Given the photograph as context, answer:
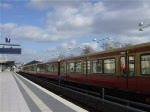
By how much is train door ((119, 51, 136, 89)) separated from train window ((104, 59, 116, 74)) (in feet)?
4.23

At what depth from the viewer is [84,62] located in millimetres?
30250

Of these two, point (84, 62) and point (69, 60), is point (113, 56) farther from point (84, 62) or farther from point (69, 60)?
point (69, 60)

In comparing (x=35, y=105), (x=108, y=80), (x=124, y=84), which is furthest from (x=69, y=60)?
(x=35, y=105)

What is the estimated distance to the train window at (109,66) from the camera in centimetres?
2188

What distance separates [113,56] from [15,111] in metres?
8.22

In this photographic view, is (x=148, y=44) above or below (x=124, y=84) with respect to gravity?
above

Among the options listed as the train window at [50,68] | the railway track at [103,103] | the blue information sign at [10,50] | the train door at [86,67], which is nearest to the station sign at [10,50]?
the blue information sign at [10,50]

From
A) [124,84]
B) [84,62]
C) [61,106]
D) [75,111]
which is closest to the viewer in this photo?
[75,111]

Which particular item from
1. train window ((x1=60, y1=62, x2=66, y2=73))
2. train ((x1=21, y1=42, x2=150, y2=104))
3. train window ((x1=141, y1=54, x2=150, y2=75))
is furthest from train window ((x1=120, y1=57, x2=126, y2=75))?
train window ((x1=60, y1=62, x2=66, y2=73))

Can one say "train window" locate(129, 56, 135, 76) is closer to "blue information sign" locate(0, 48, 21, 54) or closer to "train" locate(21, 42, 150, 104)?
"train" locate(21, 42, 150, 104)

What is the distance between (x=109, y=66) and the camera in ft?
74.7

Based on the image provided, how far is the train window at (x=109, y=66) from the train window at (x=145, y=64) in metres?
3.87

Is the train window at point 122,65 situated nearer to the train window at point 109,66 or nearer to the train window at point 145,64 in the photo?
the train window at point 109,66

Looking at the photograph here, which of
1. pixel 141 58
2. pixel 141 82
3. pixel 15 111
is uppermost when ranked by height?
pixel 141 58
